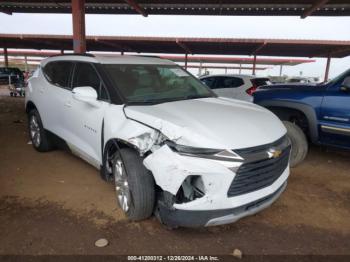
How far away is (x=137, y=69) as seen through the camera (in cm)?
398

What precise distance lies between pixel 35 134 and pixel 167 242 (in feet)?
12.6

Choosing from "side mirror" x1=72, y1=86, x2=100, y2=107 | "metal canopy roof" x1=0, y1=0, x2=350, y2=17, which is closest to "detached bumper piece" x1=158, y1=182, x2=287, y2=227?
"side mirror" x1=72, y1=86, x2=100, y2=107

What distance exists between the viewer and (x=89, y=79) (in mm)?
3932

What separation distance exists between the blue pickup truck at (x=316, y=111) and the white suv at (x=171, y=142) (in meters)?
1.70

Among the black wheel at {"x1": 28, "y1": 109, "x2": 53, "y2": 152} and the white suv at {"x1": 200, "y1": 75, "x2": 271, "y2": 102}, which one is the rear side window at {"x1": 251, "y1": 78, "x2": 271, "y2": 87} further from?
the black wheel at {"x1": 28, "y1": 109, "x2": 53, "y2": 152}

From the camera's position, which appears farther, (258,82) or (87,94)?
(258,82)

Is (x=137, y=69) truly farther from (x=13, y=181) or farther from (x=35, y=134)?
(x=35, y=134)

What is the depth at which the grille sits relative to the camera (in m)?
2.57

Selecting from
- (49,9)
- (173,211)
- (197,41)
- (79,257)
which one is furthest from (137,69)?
(197,41)

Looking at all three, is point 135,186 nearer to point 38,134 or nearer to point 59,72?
point 59,72

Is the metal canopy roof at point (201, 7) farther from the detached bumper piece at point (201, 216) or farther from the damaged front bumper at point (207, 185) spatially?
the detached bumper piece at point (201, 216)

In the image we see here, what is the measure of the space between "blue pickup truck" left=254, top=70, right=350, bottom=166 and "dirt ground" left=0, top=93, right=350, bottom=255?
22.5 inches

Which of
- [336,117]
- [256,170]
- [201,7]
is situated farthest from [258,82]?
[256,170]

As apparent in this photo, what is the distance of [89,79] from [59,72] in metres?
1.16
